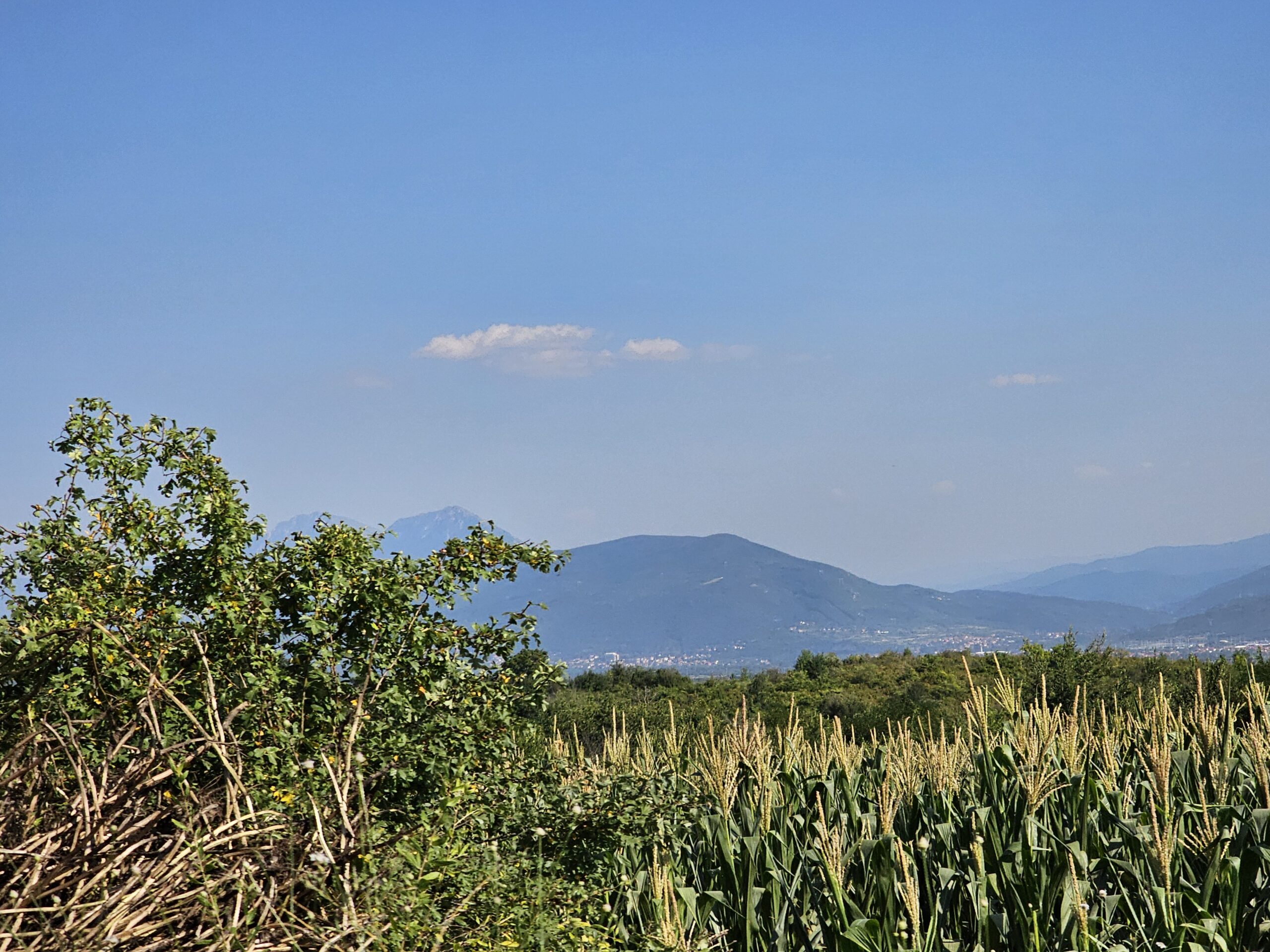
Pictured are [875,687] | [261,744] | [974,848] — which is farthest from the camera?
[875,687]

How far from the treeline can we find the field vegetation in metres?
6.37

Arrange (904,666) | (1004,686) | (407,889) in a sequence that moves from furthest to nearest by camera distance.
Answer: (904,666) → (1004,686) → (407,889)

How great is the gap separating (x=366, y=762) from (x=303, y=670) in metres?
0.74

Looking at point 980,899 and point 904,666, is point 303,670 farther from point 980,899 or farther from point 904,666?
point 904,666

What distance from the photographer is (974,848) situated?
15.9 feet

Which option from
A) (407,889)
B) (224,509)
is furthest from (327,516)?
(407,889)

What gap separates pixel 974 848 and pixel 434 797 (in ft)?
9.23

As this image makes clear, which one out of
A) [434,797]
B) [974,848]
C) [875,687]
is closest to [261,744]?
[434,797]

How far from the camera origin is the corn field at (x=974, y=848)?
516 cm

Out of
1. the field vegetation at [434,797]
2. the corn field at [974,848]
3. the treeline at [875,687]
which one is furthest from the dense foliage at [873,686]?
the field vegetation at [434,797]

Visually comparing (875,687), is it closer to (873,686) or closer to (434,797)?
(873,686)

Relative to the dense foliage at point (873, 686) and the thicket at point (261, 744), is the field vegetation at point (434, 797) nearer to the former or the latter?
the thicket at point (261, 744)

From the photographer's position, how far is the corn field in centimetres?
516

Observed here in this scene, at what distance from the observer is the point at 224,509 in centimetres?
600
